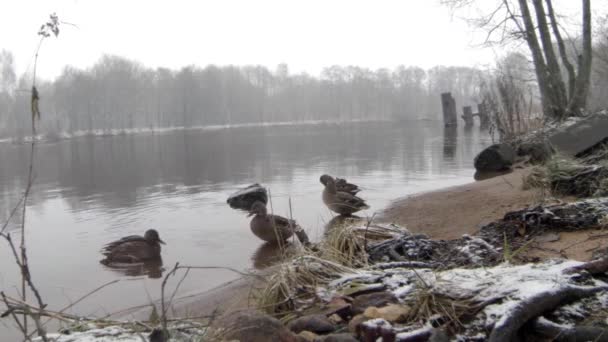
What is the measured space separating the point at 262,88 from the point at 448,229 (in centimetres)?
10789

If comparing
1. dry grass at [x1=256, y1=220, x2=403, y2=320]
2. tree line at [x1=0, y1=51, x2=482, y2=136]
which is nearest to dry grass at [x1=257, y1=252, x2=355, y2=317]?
dry grass at [x1=256, y1=220, x2=403, y2=320]

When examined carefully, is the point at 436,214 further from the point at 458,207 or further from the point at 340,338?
the point at 340,338

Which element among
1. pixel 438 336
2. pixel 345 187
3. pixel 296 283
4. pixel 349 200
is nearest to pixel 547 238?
pixel 296 283

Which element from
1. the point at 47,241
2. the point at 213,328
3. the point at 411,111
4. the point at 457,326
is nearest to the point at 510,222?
the point at 457,326

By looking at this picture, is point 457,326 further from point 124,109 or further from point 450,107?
point 124,109

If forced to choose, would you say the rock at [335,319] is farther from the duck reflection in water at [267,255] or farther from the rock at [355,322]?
the duck reflection in water at [267,255]

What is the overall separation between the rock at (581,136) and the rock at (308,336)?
270 inches

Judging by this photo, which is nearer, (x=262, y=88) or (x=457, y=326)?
(x=457, y=326)

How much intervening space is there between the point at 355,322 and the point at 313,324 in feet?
0.81

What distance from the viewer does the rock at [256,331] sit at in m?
2.76

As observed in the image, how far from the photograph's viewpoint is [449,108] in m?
45.4

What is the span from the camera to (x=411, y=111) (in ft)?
365

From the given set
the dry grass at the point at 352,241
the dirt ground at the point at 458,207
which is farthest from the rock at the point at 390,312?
the dirt ground at the point at 458,207

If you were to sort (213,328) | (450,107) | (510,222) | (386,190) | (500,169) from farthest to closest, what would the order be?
(450,107) < (500,169) < (386,190) < (510,222) < (213,328)
